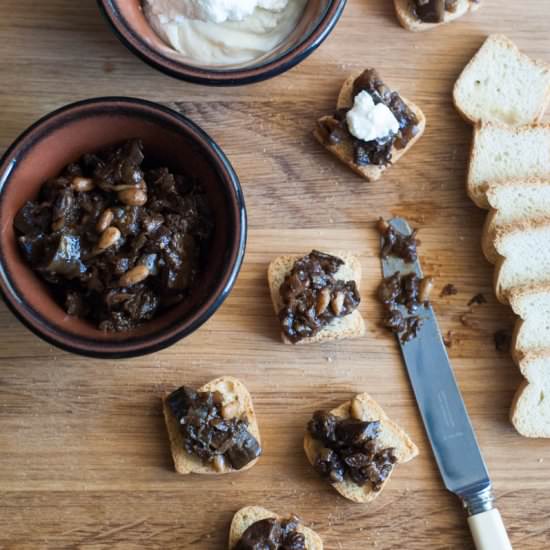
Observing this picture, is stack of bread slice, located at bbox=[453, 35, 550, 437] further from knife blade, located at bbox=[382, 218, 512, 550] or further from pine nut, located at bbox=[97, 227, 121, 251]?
pine nut, located at bbox=[97, 227, 121, 251]

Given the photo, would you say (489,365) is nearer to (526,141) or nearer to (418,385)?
(418,385)

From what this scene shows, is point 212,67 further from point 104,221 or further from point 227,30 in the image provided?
point 104,221

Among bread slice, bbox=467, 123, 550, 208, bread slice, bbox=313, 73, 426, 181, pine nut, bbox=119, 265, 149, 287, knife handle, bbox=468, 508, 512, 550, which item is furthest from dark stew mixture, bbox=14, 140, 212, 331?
knife handle, bbox=468, 508, 512, 550

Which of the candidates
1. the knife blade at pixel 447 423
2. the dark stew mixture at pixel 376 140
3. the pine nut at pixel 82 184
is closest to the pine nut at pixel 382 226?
the knife blade at pixel 447 423

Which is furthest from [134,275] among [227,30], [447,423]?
[447,423]

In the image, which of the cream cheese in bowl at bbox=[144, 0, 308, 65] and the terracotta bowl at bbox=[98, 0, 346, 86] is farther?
the cream cheese in bowl at bbox=[144, 0, 308, 65]
